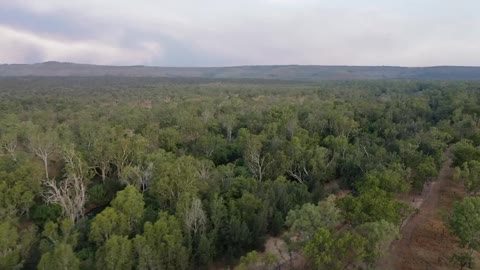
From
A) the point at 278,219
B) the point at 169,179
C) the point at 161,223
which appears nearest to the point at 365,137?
the point at 278,219

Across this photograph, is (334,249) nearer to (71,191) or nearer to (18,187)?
(71,191)

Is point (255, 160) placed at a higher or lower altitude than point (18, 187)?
higher

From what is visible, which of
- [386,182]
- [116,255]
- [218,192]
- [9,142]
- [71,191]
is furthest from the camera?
[9,142]

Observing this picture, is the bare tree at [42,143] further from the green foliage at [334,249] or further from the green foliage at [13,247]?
the green foliage at [334,249]

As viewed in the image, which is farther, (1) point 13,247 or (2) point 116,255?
(1) point 13,247

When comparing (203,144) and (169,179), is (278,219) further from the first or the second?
(203,144)

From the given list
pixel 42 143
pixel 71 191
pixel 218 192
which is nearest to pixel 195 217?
pixel 218 192

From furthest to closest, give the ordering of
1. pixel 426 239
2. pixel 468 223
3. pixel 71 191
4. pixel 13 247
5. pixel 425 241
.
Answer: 1. pixel 71 191
2. pixel 426 239
3. pixel 425 241
4. pixel 13 247
5. pixel 468 223
